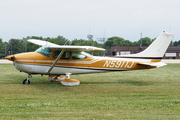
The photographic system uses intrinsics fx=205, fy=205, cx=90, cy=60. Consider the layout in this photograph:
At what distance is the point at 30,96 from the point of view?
785 cm

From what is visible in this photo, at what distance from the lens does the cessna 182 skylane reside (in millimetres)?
10539

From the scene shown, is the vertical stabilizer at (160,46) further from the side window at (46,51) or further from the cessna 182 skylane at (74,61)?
the side window at (46,51)

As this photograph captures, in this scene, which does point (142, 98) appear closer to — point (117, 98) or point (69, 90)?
point (117, 98)

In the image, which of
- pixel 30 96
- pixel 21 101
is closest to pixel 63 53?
pixel 30 96

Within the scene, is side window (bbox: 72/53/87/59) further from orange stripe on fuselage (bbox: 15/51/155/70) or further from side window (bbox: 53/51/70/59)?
side window (bbox: 53/51/70/59)

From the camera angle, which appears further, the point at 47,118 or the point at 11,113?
the point at 11,113

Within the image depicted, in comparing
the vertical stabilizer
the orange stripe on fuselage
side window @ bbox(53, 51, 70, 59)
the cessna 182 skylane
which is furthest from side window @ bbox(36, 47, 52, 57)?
the vertical stabilizer

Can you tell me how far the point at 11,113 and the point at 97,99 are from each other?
3.07 m

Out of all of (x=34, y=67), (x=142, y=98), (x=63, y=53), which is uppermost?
(x=63, y=53)

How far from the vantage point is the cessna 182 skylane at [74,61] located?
34.6ft

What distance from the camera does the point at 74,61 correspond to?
35.8 feet

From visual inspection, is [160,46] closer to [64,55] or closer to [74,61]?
[74,61]

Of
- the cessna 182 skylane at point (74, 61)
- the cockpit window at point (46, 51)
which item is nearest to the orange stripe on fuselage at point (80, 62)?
the cessna 182 skylane at point (74, 61)

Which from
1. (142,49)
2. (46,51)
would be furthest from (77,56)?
(142,49)
